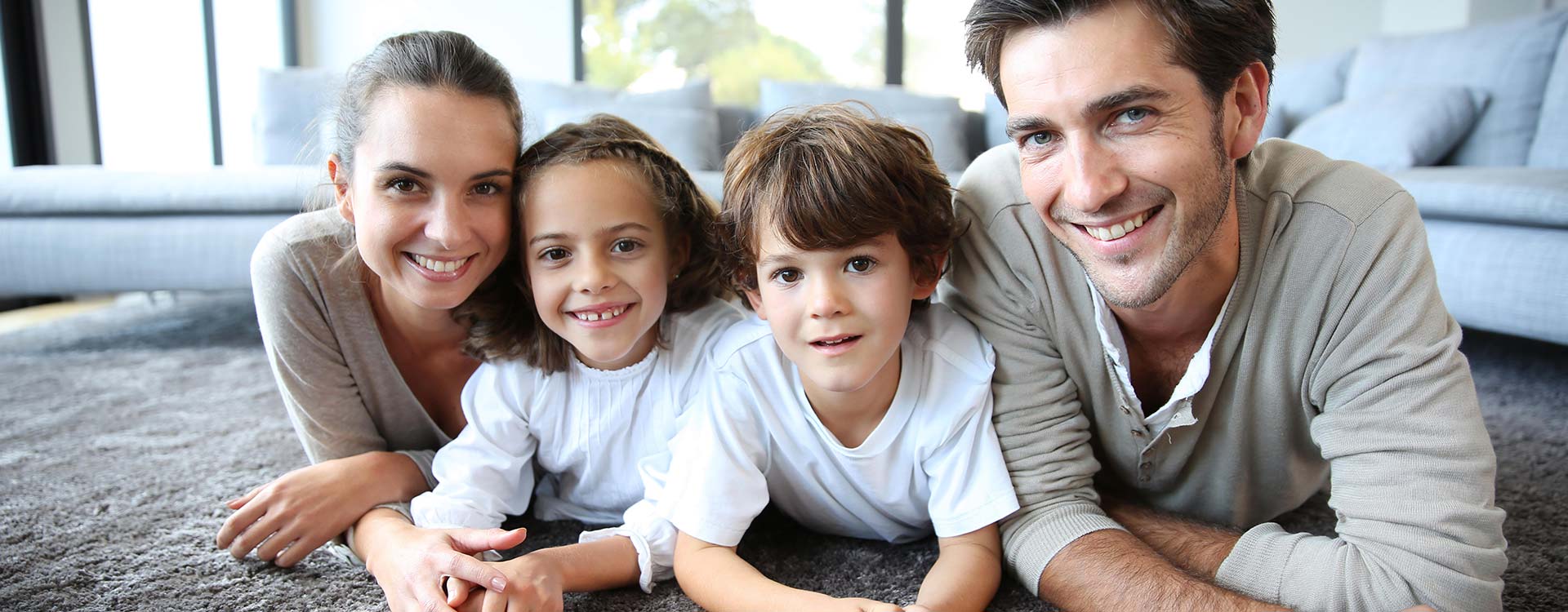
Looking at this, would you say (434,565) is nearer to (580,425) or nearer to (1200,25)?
(580,425)

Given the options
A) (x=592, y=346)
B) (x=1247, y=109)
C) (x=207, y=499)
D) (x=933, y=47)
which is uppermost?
(x=933, y=47)

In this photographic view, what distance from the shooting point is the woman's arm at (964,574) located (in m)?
1.08

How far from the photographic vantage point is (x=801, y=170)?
117cm

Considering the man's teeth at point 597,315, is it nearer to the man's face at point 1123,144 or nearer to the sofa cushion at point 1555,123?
the man's face at point 1123,144

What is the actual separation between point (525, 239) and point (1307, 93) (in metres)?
3.08

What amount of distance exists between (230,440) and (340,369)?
1.99 ft

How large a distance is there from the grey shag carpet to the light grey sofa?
254mm

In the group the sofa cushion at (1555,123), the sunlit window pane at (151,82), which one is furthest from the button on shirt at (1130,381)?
the sunlit window pane at (151,82)

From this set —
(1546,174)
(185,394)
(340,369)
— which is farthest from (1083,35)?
(185,394)

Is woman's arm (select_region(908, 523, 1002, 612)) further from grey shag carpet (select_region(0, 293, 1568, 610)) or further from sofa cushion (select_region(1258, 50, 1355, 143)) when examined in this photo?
sofa cushion (select_region(1258, 50, 1355, 143))

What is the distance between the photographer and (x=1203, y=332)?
1.21m

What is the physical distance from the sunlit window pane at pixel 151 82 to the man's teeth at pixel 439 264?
11.1ft

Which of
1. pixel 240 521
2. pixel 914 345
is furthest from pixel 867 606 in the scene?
pixel 240 521

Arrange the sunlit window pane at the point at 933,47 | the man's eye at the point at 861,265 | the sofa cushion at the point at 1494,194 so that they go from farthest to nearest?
the sunlit window pane at the point at 933,47
the sofa cushion at the point at 1494,194
the man's eye at the point at 861,265
